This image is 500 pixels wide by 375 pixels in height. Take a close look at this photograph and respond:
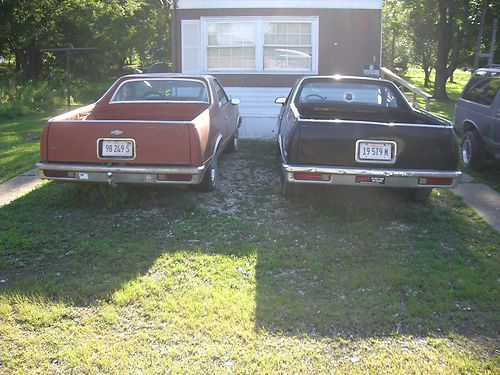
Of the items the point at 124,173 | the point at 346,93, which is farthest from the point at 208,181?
the point at 346,93

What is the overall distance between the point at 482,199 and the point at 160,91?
4.82m

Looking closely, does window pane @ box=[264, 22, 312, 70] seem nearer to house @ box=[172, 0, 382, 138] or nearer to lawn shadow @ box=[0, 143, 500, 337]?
house @ box=[172, 0, 382, 138]

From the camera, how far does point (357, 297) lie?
13.0 feet

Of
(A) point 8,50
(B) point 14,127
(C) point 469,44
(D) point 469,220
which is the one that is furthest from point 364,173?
(A) point 8,50

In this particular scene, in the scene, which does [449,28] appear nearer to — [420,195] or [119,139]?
[420,195]

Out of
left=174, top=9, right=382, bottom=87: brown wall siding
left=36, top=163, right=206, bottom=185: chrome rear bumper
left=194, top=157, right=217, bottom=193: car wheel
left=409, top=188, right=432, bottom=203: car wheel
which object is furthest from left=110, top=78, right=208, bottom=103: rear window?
left=174, top=9, right=382, bottom=87: brown wall siding

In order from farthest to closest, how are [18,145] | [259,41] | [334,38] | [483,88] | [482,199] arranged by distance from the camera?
[259,41], [334,38], [18,145], [483,88], [482,199]

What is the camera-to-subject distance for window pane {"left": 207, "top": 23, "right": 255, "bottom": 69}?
1317cm

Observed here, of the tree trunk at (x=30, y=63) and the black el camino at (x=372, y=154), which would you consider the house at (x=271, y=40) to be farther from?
the tree trunk at (x=30, y=63)

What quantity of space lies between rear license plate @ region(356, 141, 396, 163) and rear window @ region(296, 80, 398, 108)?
2063 mm

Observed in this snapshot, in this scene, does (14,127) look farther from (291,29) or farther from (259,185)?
(259,185)

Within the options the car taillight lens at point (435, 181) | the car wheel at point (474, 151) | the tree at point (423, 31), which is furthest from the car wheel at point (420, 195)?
the tree at point (423, 31)

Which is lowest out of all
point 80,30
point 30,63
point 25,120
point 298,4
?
point 25,120

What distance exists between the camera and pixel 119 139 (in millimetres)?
5547
